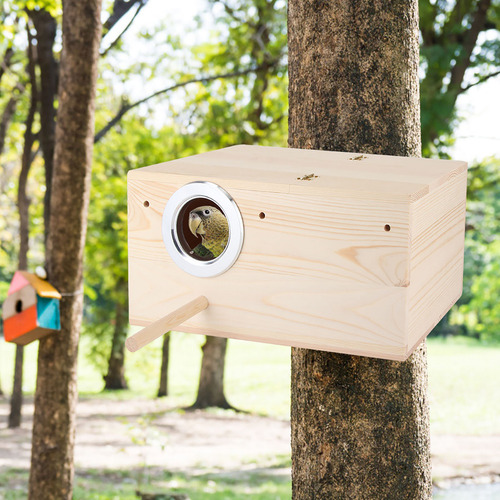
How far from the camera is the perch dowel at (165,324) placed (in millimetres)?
1400

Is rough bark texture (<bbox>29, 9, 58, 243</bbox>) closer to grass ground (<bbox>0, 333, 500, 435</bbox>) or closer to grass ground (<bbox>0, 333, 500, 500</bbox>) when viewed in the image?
grass ground (<bbox>0, 333, 500, 500</bbox>)

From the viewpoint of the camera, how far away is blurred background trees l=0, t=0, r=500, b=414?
577cm

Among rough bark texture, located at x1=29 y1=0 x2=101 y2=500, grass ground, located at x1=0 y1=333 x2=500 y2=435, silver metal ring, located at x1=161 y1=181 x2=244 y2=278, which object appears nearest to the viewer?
silver metal ring, located at x1=161 y1=181 x2=244 y2=278

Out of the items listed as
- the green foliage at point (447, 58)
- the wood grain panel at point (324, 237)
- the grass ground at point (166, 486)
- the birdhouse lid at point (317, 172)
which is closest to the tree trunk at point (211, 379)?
the grass ground at point (166, 486)

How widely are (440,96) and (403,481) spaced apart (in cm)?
425

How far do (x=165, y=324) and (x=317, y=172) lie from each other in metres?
0.50

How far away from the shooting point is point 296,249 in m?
1.47

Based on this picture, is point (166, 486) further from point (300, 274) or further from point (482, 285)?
point (482, 285)

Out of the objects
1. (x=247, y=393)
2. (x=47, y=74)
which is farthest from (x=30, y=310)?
(x=247, y=393)

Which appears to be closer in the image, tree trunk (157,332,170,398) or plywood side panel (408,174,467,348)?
plywood side panel (408,174,467,348)

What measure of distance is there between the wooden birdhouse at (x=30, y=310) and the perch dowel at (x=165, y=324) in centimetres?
206

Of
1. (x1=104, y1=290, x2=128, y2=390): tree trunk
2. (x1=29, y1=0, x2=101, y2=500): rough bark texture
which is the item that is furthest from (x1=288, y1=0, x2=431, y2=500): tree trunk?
(x1=104, y1=290, x2=128, y2=390): tree trunk

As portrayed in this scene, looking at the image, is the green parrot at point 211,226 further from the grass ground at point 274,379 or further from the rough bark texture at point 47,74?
the grass ground at point 274,379

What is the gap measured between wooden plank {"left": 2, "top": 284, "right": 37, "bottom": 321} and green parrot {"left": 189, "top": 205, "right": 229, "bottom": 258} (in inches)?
81.7
